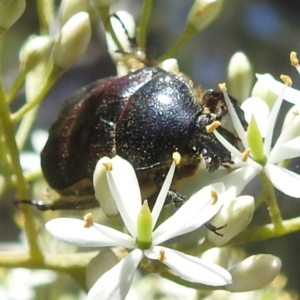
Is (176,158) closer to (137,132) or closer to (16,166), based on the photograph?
(137,132)

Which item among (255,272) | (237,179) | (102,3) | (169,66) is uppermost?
(102,3)

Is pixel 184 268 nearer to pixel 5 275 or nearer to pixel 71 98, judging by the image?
pixel 71 98

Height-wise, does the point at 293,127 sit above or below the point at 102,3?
below

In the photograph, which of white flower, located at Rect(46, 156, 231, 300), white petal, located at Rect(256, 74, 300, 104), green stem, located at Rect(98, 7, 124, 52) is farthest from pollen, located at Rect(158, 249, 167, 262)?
green stem, located at Rect(98, 7, 124, 52)


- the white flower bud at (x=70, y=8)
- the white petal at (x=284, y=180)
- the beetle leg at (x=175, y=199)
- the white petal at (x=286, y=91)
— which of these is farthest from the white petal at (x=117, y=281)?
the white flower bud at (x=70, y=8)

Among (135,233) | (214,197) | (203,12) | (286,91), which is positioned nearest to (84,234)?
(135,233)

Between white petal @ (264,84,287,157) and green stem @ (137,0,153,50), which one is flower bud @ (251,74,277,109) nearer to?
white petal @ (264,84,287,157)
